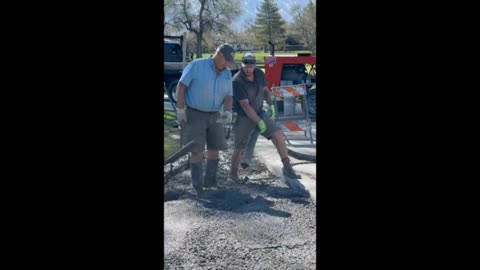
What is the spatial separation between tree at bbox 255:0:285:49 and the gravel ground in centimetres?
744

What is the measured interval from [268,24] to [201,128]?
8574 mm

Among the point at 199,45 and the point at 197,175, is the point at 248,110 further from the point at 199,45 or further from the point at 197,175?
the point at 199,45

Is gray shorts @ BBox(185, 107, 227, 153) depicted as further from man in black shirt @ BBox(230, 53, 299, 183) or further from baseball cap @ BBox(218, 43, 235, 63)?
baseball cap @ BBox(218, 43, 235, 63)

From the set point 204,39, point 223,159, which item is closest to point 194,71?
point 223,159

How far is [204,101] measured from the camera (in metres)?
5.03

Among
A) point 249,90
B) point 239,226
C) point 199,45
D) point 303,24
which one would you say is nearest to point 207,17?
point 199,45

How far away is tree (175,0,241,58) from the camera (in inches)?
427

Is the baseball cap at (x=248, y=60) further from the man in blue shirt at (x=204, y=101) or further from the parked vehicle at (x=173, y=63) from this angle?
the parked vehicle at (x=173, y=63)

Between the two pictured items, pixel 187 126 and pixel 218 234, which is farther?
pixel 187 126
